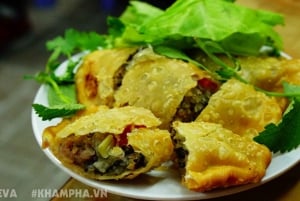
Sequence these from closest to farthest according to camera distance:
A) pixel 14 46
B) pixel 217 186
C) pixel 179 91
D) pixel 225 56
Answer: pixel 217 186
pixel 179 91
pixel 225 56
pixel 14 46

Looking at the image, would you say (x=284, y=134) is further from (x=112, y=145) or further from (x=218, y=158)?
(x=112, y=145)

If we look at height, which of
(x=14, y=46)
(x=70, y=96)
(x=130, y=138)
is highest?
(x=130, y=138)

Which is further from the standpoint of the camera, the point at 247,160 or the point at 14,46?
the point at 14,46

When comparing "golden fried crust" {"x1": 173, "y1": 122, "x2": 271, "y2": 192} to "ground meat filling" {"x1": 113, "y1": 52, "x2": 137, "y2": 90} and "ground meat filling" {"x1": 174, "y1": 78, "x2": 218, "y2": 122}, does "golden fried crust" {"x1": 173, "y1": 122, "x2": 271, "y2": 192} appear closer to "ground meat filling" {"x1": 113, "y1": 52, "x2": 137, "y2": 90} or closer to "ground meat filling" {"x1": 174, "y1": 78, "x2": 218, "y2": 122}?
"ground meat filling" {"x1": 174, "y1": 78, "x2": 218, "y2": 122}

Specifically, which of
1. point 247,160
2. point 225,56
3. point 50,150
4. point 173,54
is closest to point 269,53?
point 225,56

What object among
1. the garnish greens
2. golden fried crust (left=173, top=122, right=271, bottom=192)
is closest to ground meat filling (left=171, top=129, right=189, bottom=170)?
golden fried crust (left=173, top=122, right=271, bottom=192)

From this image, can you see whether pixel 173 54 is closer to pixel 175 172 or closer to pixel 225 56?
pixel 225 56

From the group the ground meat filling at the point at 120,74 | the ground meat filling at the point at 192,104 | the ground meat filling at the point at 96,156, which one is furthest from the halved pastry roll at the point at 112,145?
the ground meat filling at the point at 120,74
